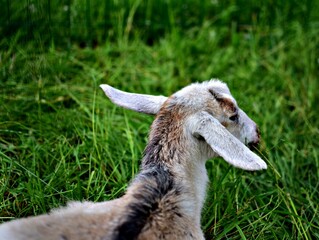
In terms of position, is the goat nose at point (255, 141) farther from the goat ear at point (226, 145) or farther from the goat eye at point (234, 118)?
the goat ear at point (226, 145)

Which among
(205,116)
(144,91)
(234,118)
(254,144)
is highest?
(205,116)

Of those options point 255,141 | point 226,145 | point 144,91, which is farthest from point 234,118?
point 144,91

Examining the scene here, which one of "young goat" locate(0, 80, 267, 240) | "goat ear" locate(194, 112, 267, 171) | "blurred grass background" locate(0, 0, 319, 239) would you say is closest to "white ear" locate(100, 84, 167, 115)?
"young goat" locate(0, 80, 267, 240)

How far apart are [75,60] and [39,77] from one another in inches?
35.2

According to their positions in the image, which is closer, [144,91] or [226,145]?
[226,145]

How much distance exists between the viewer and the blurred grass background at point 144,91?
489 centimetres

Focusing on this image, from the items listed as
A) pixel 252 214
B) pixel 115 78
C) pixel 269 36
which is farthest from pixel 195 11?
pixel 252 214

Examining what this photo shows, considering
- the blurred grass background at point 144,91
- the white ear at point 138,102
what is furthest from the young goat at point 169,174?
the blurred grass background at point 144,91

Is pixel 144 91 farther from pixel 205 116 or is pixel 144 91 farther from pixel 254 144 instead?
pixel 205 116

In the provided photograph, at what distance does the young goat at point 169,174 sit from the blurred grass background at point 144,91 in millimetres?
513

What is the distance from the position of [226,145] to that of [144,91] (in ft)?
8.60

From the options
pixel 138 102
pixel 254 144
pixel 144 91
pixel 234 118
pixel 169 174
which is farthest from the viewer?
pixel 144 91

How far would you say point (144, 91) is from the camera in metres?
6.56

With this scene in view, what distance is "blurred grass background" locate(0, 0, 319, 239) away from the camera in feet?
16.0
